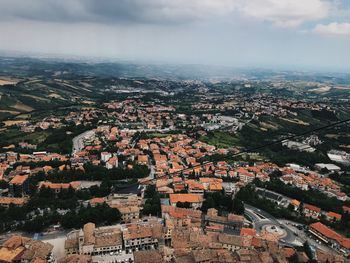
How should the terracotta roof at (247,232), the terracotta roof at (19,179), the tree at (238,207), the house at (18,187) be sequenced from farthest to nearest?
the terracotta roof at (19,179) < the house at (18,187) < the tree at (238,207) < the terracotta roof at (247,232)

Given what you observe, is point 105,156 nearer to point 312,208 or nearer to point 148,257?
point 148,257

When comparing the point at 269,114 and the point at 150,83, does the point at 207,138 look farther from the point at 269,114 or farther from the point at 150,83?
the point at 150,83

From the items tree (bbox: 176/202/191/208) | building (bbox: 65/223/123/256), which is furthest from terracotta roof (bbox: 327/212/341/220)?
building (bbox: 65/223/123/256)

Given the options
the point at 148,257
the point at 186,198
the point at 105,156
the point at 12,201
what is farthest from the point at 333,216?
the point at 12,201

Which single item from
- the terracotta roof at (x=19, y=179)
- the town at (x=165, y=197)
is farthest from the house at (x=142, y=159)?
the terracotta roof at (x=19, y=179)

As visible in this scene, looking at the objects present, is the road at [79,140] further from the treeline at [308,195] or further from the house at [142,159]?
the treeline at [308,195]

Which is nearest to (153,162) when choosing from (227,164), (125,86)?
(227,164)
